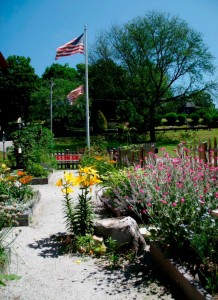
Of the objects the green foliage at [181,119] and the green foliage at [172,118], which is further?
the green foliage at [172,118]

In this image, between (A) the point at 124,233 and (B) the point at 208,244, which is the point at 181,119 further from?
(B) the point at 208,244

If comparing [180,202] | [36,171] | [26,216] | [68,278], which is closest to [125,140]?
[36,171]

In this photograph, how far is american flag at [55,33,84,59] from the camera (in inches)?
598

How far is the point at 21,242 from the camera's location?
543 centimetres

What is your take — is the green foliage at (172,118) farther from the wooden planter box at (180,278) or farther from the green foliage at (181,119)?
Answer: the wooden planter box at (180,278)

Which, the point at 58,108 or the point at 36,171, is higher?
the point at 58,108

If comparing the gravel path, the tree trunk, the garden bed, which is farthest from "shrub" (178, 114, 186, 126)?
the gravel path

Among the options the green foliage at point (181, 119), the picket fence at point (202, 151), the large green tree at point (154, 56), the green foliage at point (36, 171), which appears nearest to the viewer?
the picket fence at point (202, 151)

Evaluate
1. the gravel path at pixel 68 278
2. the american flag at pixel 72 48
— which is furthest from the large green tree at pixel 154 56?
the gravel path at pixel 68 278

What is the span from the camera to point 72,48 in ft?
51.9

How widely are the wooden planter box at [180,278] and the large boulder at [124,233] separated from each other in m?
0.36

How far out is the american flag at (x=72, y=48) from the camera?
598 inches

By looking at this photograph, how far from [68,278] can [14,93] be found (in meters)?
44.9

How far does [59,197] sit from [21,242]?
3.77 meters
